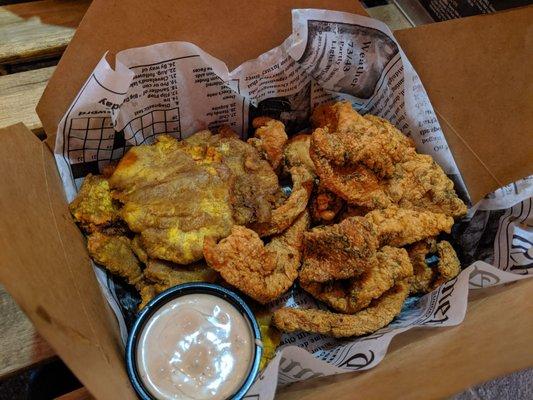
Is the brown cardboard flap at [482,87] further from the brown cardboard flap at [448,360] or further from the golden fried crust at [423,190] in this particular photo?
the brown cardboard flap at [448,360]

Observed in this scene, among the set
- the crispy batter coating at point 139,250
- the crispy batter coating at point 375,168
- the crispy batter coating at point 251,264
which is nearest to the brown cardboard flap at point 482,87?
the crispy batter coating at point 375,168

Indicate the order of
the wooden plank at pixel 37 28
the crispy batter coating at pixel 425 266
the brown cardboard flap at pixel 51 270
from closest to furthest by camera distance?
the brown cardboard flap at pixel 51 270
the crispy batter coating at pixel 425 266
the wooden plank at pixel 37 28

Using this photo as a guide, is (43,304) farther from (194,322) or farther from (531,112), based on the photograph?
(531,112)

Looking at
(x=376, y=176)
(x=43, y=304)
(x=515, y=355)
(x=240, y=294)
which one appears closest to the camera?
(x=43, y=304)

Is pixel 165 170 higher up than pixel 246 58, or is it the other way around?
pixel 246 58

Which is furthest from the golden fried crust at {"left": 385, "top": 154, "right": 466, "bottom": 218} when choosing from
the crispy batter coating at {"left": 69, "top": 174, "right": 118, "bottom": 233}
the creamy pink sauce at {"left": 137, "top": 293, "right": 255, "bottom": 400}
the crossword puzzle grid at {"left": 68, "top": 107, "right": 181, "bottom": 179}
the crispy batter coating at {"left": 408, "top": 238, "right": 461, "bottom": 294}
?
the crispy batter coating at {"left": 69, "top": 174, "right": 118, "bottom": 233}

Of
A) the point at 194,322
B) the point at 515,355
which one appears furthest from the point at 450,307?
the point at 194,322
